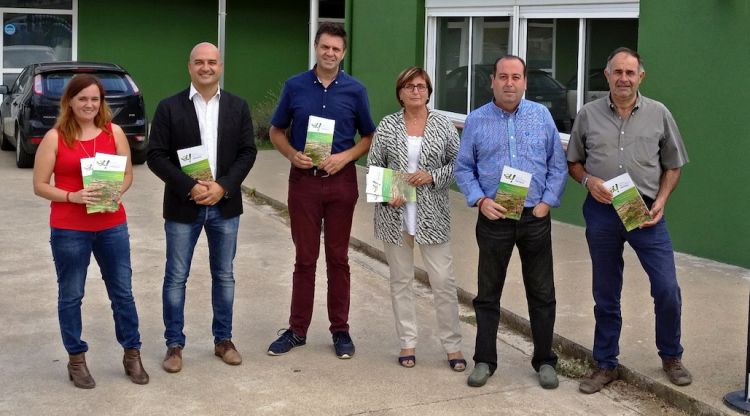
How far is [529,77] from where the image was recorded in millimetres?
11781

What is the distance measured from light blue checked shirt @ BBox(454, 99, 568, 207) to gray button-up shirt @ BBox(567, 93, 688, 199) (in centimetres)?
23

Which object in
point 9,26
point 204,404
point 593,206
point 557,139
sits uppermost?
point 9,26

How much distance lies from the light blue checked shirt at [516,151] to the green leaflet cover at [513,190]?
9 cm

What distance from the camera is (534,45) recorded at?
11617 millimetres

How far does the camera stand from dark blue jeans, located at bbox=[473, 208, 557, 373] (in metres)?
5.87

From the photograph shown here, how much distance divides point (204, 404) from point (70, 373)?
2.83 ft

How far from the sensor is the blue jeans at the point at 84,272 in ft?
18.8

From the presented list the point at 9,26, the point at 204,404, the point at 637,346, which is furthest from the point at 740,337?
the point at 9,26

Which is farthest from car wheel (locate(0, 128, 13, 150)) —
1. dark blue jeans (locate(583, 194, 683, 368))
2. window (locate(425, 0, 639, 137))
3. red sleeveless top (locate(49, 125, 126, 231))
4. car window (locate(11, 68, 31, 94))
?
dark blue jeans (locate(583, 194, 683, 368))

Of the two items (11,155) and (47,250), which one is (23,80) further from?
(47,250)

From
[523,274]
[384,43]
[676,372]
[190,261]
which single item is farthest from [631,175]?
[384,43]

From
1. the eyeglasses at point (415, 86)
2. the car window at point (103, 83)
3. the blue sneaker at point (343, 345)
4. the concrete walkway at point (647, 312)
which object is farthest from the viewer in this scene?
the car window at point (103, 83)

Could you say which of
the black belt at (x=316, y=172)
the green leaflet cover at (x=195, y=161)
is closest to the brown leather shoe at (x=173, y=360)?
the green leaflet cover at (x=195, y=161)

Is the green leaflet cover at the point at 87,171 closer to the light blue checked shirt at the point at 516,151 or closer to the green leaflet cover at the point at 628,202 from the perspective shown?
the light blue checked shirt at the point at 516,151
